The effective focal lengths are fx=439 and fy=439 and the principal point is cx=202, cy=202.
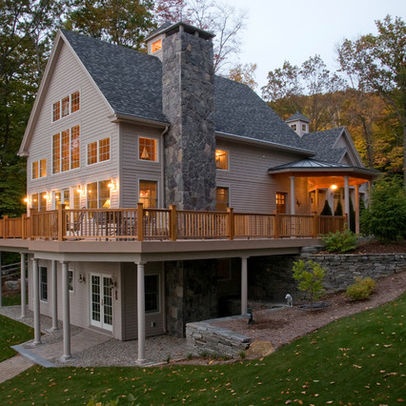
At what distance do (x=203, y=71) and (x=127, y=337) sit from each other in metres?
9.36

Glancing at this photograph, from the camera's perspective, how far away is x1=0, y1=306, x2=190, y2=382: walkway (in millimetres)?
11453

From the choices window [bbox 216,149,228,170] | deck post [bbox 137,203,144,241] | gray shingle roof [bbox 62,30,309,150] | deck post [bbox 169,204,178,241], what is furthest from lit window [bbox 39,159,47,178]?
deck post [bbox 137,203,144,241]

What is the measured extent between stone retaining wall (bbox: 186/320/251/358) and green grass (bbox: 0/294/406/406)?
0.68 m

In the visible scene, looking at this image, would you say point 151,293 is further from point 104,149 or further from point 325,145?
point 325,145

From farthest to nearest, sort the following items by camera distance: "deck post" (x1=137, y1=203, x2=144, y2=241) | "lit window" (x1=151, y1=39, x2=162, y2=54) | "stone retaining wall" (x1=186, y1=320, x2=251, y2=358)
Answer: "lit window" (x1=151, y1=39, x2=162, y2=54), "deck post" (x1=137, y1=203, x2=144, y2=241), "stone retaining wall" (x1=186, y1=320, x2=251, y2=358)

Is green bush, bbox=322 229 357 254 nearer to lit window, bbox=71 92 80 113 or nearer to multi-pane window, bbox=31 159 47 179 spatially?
lit window, bbox=71 92 80 113

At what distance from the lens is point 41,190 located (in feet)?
63.5

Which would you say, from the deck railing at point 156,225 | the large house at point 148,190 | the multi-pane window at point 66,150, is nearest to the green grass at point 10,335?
the large house at point 148,190

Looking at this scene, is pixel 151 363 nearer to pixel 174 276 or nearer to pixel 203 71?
pixel 174 276

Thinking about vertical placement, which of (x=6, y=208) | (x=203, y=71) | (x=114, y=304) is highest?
(x=203, y=71)

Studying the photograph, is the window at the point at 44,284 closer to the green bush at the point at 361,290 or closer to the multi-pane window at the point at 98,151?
the multi-pane window at the point at 98,151

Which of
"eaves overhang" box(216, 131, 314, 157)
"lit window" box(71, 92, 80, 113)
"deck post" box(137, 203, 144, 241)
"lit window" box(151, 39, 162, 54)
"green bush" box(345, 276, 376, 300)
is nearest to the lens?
"deck post" box(137, 203, 144, 241)

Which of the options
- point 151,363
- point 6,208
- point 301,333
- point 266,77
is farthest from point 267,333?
point 266,77

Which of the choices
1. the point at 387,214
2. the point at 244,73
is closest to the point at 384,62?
the point at 244,73
